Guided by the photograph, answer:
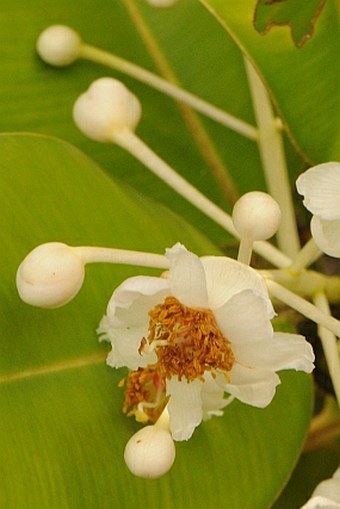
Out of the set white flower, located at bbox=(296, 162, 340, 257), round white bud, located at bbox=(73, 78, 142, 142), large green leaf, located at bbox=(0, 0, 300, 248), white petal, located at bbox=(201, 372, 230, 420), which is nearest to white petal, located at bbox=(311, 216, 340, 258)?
white flower, located at bbox=(296, 162, 340, 257)

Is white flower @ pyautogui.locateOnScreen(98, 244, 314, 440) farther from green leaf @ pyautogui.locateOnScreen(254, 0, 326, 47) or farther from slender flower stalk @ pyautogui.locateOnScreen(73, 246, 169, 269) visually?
green leaf @ pyautogui.locateOnScreen(254, 0, 326, 47)

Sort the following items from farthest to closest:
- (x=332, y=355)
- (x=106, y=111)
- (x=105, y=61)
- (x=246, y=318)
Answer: (x=105, y=61), (x=106, y=111), (x=332, y=355), (x=246, y=318)

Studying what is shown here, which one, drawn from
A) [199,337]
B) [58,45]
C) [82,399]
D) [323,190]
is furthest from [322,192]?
[58,45]

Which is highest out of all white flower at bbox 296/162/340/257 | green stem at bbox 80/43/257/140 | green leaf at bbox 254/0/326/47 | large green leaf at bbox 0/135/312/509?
green leaf at bbox 254/0/326/47

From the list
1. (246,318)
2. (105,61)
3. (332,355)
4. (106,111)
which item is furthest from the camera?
(105,61)

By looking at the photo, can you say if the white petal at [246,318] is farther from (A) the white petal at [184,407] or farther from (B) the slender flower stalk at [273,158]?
(B) the slender flower stalk at [273,158]

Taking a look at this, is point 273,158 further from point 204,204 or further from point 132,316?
point 132,316
